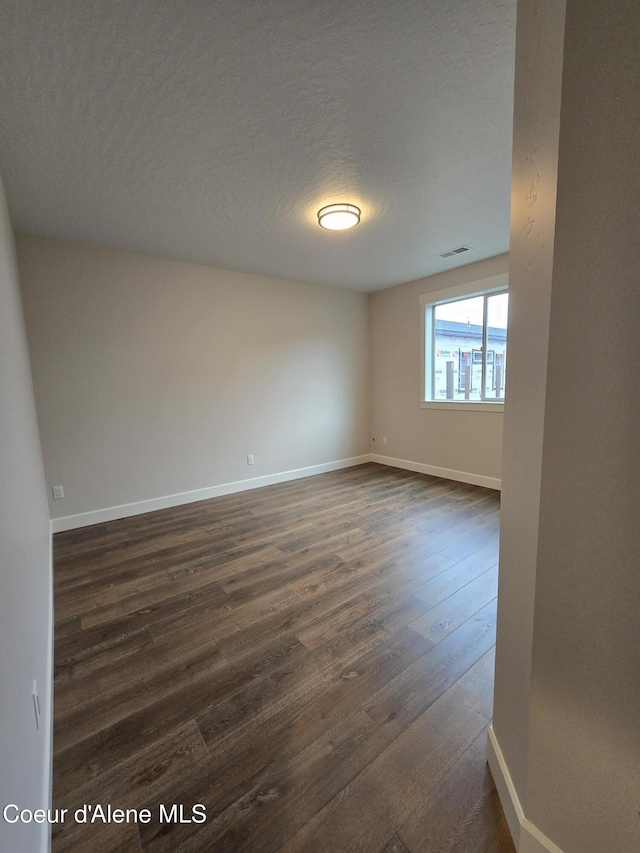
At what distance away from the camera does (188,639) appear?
5.60 feet

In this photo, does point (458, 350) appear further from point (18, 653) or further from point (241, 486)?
point (18, 653)

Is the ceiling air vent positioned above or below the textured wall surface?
above

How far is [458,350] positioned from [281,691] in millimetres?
4122

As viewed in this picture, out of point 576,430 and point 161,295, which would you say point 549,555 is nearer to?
point 576,430

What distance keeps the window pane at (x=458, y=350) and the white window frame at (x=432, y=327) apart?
82mm

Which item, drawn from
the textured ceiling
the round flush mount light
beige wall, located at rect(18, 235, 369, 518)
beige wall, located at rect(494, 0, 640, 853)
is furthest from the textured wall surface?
beige wall, located at rect(18, 235, 369, 518)

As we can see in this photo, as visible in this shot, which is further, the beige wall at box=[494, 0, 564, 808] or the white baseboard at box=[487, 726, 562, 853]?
the white baseboard at box=[487, 726, 562, 853]

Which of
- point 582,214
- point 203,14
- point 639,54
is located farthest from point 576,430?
point 203,14

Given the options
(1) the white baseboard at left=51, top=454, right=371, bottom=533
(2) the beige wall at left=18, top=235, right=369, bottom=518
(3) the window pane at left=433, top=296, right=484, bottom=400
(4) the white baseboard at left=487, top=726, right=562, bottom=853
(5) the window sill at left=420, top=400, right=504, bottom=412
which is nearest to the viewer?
(4) the white baseboard at left=487, top=726, right=562, bottom=853

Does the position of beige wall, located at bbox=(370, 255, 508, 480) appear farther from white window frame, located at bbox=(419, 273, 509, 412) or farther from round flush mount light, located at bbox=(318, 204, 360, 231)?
round flush mount light, located at bbox=(318, 204, 360, 231)

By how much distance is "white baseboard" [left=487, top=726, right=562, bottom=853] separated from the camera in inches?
32.0

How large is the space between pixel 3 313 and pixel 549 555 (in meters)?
2.15

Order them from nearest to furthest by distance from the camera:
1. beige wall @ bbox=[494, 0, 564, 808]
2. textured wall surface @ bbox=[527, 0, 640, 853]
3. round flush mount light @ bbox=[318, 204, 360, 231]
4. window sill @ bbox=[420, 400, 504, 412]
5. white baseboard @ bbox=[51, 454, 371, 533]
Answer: textured wall surface @ bbox=[527, 0, 640, 853], beige wall @ bbox=[494, 0, 564, 808], round flush mount light @ bbox=[318, 204, 360, 231], white baseboard @ bbox=[51, 454, 371, 533], window sill @ bbox=[420, 400, 504, 412]

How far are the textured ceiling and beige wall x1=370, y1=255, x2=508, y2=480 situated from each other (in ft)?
5.46
